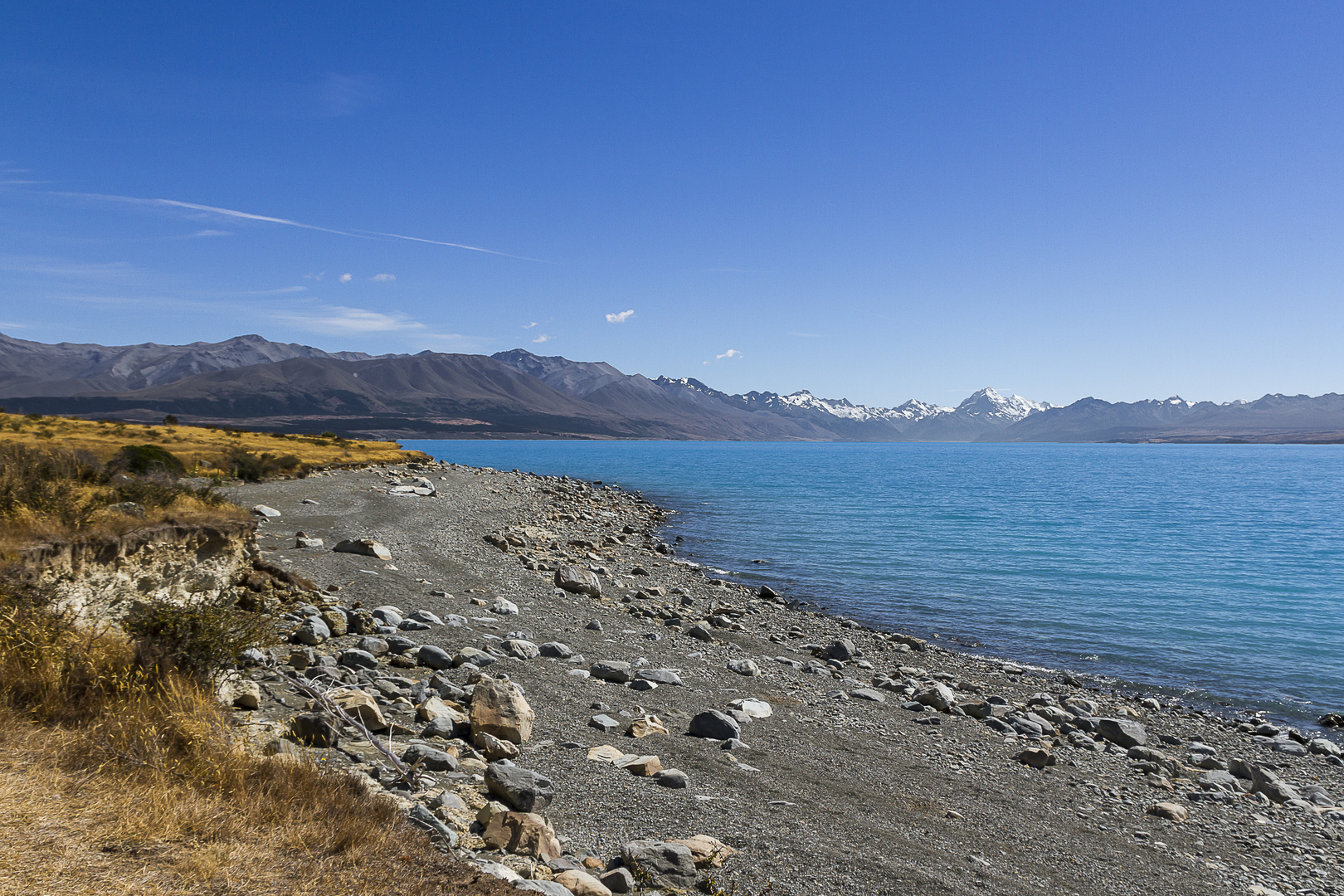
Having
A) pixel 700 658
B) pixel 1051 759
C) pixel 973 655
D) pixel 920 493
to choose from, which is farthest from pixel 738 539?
pixel 920 493

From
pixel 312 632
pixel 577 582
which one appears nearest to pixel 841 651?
pixel 577 582

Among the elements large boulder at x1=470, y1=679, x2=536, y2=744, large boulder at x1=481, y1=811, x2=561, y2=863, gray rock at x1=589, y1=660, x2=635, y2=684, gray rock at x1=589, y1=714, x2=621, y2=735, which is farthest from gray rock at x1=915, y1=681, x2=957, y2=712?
large boulder at x1=481, y1=811, x2=561, y2=863

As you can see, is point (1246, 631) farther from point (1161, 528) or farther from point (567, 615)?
point (1161, 528)

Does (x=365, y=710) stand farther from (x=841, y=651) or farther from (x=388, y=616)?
(x=841, y=651)

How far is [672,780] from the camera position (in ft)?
26.0

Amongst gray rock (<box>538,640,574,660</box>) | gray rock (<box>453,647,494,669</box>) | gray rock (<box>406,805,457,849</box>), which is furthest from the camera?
gray rock (<box>538,640,574,660</box>)

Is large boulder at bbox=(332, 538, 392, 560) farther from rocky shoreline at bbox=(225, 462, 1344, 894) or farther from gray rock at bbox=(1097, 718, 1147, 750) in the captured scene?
gray rock at bbox=(1097, 718, 1147, 750)

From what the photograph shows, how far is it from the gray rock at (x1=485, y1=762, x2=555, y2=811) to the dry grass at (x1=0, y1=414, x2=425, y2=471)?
111 ft

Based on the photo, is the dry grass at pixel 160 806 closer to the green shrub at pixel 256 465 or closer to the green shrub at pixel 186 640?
the green shrub at pixel 186 640

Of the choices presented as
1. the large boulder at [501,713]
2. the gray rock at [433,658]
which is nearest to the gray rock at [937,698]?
the large boulder at [501,713]

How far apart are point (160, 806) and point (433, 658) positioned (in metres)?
6.19

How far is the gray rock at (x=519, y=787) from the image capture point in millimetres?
6594

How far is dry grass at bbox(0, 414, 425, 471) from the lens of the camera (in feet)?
130

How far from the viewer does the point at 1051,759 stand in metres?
11.1
